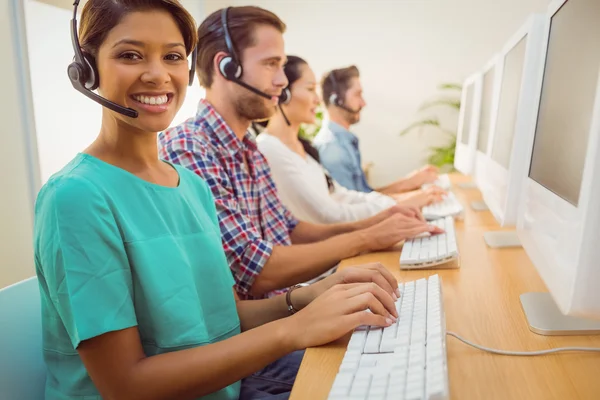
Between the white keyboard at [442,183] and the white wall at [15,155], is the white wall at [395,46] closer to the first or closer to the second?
the white keyboard at [442,183]

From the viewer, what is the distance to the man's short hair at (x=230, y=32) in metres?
1.40

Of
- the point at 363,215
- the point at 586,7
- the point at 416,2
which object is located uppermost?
the point at 416,2

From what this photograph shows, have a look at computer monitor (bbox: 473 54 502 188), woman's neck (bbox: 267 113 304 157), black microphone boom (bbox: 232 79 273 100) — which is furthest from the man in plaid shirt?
woman's neck (bbox: 267 113 304 157)

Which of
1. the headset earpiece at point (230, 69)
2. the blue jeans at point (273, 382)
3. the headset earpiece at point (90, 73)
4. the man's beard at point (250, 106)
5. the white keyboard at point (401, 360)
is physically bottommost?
the blue jeans at point (273, 382)

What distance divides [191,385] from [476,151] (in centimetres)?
144

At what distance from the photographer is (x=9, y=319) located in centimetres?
76

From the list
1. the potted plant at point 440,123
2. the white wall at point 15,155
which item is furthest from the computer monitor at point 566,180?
the potted plant at point 440,123

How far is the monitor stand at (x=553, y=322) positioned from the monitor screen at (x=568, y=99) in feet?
0.65

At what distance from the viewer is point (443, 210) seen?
1.72 meters

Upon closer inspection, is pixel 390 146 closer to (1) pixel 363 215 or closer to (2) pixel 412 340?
(1) pixel 363 215

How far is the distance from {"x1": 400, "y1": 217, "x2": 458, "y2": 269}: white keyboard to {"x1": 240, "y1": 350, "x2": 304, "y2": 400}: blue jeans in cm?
31

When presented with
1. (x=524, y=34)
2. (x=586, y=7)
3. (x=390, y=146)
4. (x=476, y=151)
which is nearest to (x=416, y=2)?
(x=390, y=146)

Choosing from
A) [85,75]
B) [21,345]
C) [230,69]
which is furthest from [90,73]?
[230,69]

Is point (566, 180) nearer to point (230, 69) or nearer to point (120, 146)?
point (120, 146)
